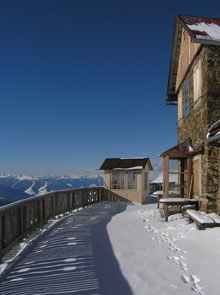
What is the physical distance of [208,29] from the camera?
9406mm

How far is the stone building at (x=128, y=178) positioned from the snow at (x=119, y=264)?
9719 millimetres

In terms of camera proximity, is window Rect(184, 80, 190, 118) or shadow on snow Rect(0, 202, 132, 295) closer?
shadow on snow Rect(0, 202, 132, 295)

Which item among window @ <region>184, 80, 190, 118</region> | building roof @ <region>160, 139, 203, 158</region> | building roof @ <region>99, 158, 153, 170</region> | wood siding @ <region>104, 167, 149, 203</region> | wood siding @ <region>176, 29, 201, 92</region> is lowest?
wood siding @ <region>104, 167, 149, 203</region>

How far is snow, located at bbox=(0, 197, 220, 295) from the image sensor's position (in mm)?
3799

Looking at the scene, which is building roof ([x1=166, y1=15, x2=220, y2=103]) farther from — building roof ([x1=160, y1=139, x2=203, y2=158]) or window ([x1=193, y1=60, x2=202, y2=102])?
building roof ([x1=160, y1=139, x2=203, y2=158])

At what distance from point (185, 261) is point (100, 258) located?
1691mm

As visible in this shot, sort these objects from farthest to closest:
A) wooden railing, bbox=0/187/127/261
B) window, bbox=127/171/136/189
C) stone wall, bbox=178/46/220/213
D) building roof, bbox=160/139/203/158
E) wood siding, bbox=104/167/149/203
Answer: window, bbox=127/171/136/189 → wood siding, bbox=104/167/149/203 → building roof, bbox=160/139/203/158 → stone wall, bbox=178/46/220/213 → wooden railing, bbox=0/187/127/261

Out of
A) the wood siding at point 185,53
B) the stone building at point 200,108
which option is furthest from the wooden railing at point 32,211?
the wood siding at point 185,53

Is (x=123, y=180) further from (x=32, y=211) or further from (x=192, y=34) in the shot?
(x=192, y=34)

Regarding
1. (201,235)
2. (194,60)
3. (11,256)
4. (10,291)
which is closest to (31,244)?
(11,256)

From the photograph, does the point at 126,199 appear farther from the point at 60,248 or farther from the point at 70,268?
the point at 70,268

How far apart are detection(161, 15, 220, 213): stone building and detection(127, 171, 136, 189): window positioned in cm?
556

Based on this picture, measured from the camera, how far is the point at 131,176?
17688 millimetres

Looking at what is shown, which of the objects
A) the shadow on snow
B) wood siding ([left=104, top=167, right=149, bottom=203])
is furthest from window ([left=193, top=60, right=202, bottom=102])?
wood siding ([left=104, top=167, right=149, bottom=203])
